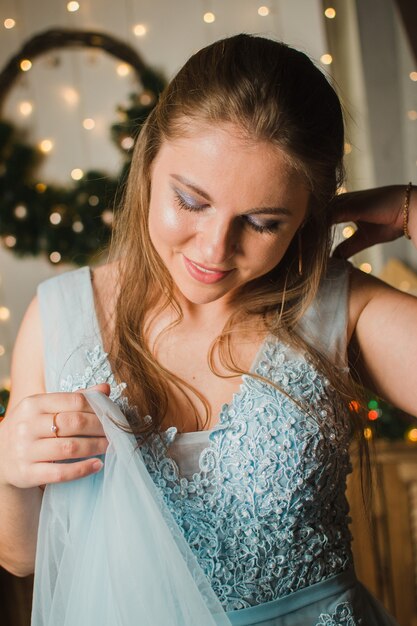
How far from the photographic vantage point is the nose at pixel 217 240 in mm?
1207

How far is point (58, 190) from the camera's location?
356cm

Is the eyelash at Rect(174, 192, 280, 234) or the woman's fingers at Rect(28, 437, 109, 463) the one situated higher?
the eyelash at Rect(174, 192, 280, 234)

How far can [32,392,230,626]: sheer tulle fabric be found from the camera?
108cm

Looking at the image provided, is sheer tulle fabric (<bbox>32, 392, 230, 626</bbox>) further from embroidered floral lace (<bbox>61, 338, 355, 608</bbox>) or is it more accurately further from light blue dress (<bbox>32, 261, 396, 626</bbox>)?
embroidered floral lace (<bbox>61, 338, 355, 608</bbox>)

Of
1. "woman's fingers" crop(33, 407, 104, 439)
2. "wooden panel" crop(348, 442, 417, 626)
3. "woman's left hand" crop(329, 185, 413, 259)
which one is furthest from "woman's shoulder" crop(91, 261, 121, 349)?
"wooden panel" crop(348, 442, 417, 626)

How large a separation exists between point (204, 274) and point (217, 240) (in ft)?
0.28

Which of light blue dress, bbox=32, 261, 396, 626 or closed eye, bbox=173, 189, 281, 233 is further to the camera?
closed eye, bbox=173, 189, 281, 233

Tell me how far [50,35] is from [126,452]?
3.15 meters

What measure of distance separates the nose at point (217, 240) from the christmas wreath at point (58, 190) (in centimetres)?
224

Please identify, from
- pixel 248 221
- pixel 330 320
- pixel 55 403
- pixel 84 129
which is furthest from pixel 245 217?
pixel 84 129

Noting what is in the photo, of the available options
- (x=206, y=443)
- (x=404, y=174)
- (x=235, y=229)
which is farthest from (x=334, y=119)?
(x=404, y=174)

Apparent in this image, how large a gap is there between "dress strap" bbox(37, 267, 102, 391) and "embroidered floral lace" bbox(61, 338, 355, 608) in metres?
0.13

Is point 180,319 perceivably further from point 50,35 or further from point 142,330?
point 50,35

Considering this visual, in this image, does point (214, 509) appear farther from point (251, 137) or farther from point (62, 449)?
point (251, 137)
